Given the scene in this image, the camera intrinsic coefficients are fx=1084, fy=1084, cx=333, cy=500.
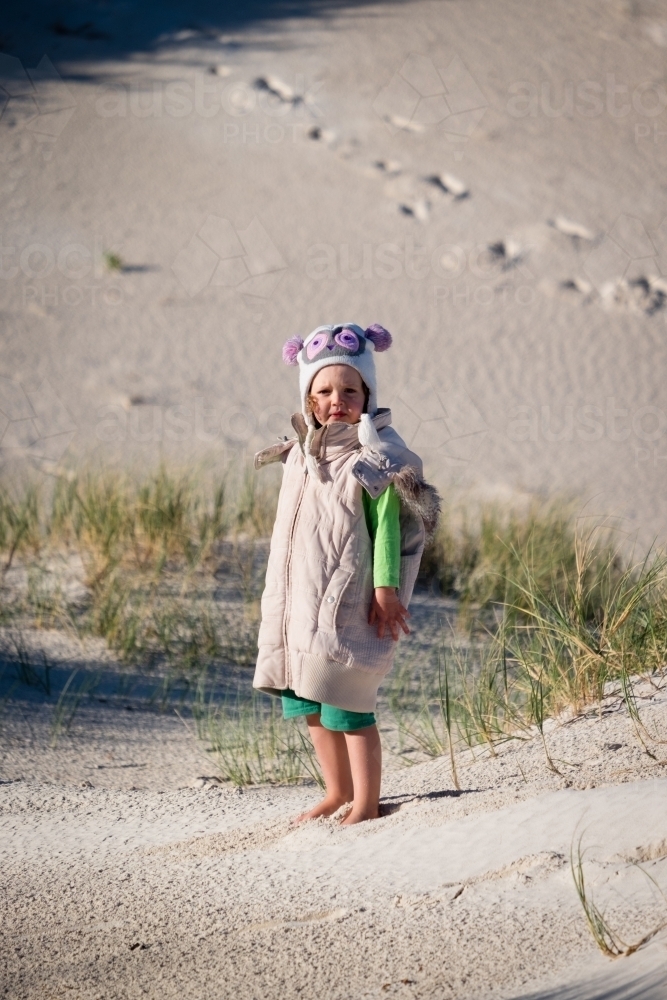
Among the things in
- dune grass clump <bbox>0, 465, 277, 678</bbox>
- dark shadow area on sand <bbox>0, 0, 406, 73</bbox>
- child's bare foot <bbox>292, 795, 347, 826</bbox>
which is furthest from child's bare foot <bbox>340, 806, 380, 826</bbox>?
dark shadow area on sand <bbox>0, 0, 406, 73</bbox>

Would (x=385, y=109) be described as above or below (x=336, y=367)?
above

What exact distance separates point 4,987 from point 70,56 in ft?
62.7

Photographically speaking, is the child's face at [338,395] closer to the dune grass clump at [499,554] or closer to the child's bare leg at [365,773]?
the child's bare leg at [365,773]

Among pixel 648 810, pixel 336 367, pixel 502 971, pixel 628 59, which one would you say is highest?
pixel 628 59

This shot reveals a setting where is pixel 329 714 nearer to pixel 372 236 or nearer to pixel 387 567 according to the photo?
pixel 387 567

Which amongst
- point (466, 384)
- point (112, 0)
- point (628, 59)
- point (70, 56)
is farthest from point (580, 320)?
point (112, 0)

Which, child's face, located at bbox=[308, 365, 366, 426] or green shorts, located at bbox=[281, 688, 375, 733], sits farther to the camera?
child's face, located at bbox=[308, 365, 366, 426]

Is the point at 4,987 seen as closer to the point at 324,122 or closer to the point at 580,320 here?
the point at 580,320

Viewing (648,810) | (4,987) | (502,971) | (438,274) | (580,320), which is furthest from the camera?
(438,274)

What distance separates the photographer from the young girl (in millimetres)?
2646

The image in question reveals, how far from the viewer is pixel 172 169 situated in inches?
647

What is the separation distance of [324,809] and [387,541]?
0.71 metres

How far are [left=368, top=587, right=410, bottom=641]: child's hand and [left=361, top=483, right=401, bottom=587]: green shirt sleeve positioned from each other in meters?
0.02

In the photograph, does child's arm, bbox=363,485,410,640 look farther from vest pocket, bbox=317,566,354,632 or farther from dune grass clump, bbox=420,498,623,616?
dune grass clump, bbox=420,498,623,616
